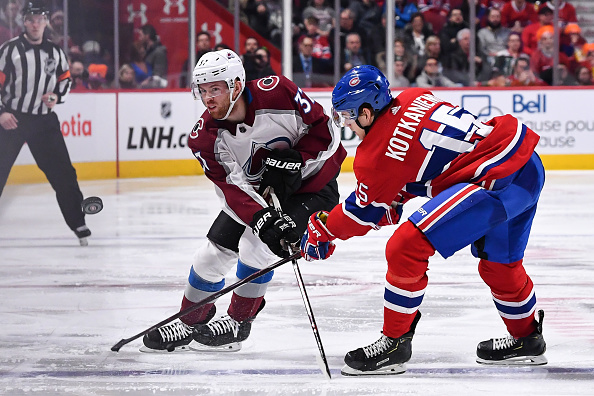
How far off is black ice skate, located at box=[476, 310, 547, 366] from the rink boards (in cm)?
620

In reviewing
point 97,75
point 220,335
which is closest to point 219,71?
point 220,335

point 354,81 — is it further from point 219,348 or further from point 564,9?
point 564,9

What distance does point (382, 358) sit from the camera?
2816mm

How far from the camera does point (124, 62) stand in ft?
30.8

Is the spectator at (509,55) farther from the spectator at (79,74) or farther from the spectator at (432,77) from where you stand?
the spectator at (79,74)

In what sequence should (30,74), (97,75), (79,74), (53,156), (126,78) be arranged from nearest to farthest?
(53,156), (30,74), (79,74), (97,75), (126,78)

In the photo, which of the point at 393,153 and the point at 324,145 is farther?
the point at 324,145

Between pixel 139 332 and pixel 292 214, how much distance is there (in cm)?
74

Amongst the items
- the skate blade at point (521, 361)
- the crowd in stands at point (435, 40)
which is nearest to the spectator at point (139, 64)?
the crowd in stands at point (435, 40)

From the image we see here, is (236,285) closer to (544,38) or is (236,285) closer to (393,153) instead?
(393,153)

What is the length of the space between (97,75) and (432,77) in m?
3.44

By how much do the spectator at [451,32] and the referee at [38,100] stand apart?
17.2 feet

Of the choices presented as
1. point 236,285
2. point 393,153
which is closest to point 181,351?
point 236,285

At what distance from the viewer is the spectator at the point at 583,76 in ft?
32.2
